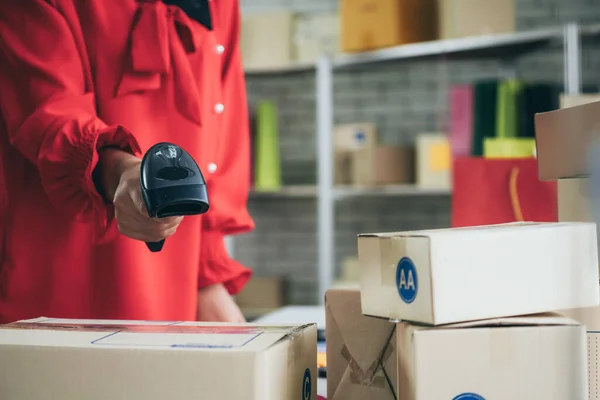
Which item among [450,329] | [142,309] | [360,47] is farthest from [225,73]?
[360,47]

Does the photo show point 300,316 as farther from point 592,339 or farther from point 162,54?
point 592,339

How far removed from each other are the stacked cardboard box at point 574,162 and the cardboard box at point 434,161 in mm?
1998

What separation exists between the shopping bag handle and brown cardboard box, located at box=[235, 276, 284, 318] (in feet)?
7.07

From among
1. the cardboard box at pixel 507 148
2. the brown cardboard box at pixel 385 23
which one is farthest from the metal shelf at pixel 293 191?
the cardboard box at pixel 507 148

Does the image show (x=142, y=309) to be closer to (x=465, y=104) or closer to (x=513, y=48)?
(x=465, y=104)

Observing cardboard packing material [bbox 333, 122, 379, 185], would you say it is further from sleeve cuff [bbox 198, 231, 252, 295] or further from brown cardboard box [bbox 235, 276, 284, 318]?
sleeve cuff [bbox 198, 231, 252, 295]

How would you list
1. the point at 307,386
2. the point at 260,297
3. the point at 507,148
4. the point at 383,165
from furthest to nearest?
the point at 260,297 < the point at 383,165 < the point at 507,148 < the point at 307,386

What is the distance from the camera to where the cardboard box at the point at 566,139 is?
86 centimetres

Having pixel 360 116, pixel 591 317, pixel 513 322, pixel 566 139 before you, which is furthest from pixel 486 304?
pixel 360 116

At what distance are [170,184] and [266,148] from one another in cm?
249

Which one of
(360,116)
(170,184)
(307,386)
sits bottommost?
(307,386)

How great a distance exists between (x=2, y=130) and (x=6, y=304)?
270 millimetres

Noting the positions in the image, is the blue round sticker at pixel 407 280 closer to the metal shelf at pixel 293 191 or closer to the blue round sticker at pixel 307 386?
the blue round sticker at pixel 307 386

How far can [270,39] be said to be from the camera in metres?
3.24
